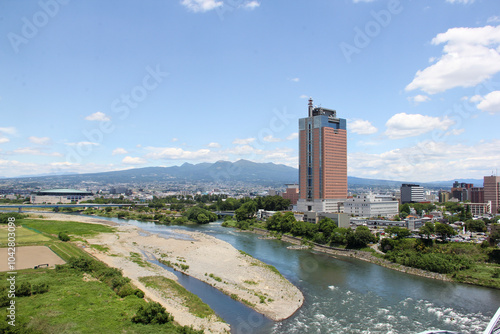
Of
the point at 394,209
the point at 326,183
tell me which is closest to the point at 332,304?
the point at 326,183

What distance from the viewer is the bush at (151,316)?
38.1 feet

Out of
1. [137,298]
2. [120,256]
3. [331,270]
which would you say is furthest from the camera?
[120,256]

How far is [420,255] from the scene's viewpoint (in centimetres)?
2184

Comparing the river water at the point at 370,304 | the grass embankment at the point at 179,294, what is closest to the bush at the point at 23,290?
the grass embankment at the point at 179,294

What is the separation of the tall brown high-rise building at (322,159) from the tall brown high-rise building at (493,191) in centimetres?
2633

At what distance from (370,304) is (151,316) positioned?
992cm

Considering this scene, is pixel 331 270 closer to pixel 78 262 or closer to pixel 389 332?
pixel 389 332

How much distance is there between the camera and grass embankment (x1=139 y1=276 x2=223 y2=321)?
13746 mm

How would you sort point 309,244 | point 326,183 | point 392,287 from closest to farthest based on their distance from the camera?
point 392,287 < point 309,244 < point 326,183

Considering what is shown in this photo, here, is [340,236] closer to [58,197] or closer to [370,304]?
[370,304]

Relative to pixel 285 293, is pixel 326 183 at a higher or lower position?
higher

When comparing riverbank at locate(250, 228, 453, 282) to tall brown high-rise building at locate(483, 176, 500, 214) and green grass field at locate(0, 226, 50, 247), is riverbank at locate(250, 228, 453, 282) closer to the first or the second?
green grass field at locate(0, 226, 50, 247)

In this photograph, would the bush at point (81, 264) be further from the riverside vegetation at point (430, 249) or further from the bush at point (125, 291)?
the riverside vegetation at point (430, 249)

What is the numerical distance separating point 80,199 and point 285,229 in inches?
2376
